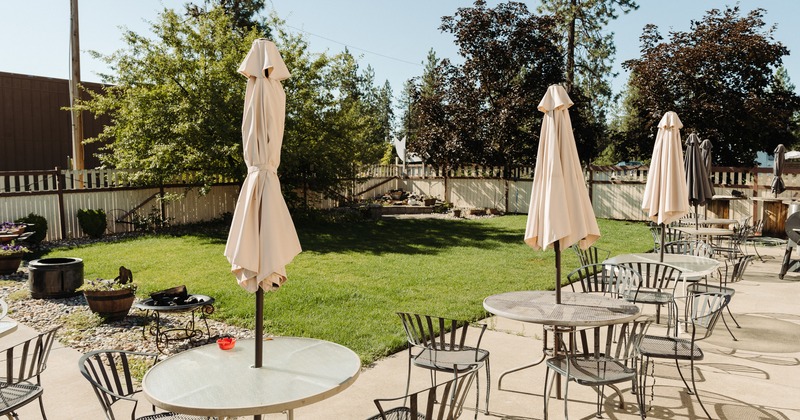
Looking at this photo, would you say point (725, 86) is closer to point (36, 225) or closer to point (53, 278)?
point (53, 278)

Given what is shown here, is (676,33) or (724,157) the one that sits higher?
(676,33)

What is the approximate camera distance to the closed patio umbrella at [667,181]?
6281 millimetres

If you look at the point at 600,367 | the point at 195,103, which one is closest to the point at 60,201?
the point at 195,103

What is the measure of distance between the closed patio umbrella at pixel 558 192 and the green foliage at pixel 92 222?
11.7 meters

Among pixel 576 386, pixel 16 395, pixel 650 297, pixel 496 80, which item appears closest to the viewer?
pixel 16 395

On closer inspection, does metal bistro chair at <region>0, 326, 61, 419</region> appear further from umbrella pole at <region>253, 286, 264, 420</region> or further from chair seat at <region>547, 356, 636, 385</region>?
chair seat at <region>547, 356, 636, 385</region>

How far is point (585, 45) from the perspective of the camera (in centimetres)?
2325

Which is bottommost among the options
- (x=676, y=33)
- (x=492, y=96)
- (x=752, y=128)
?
(x=752, y=128)

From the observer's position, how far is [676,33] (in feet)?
57.0

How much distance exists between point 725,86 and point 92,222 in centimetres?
1797

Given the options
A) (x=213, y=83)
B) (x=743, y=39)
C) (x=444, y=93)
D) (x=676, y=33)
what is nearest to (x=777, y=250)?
(x=743, y=39)

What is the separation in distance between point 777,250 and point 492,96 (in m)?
10.5

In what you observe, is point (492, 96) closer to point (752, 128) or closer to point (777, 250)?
point (752, 128)

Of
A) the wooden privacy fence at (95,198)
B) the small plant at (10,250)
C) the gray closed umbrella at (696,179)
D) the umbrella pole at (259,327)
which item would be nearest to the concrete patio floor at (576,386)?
the umbrella pole at (259,327)
